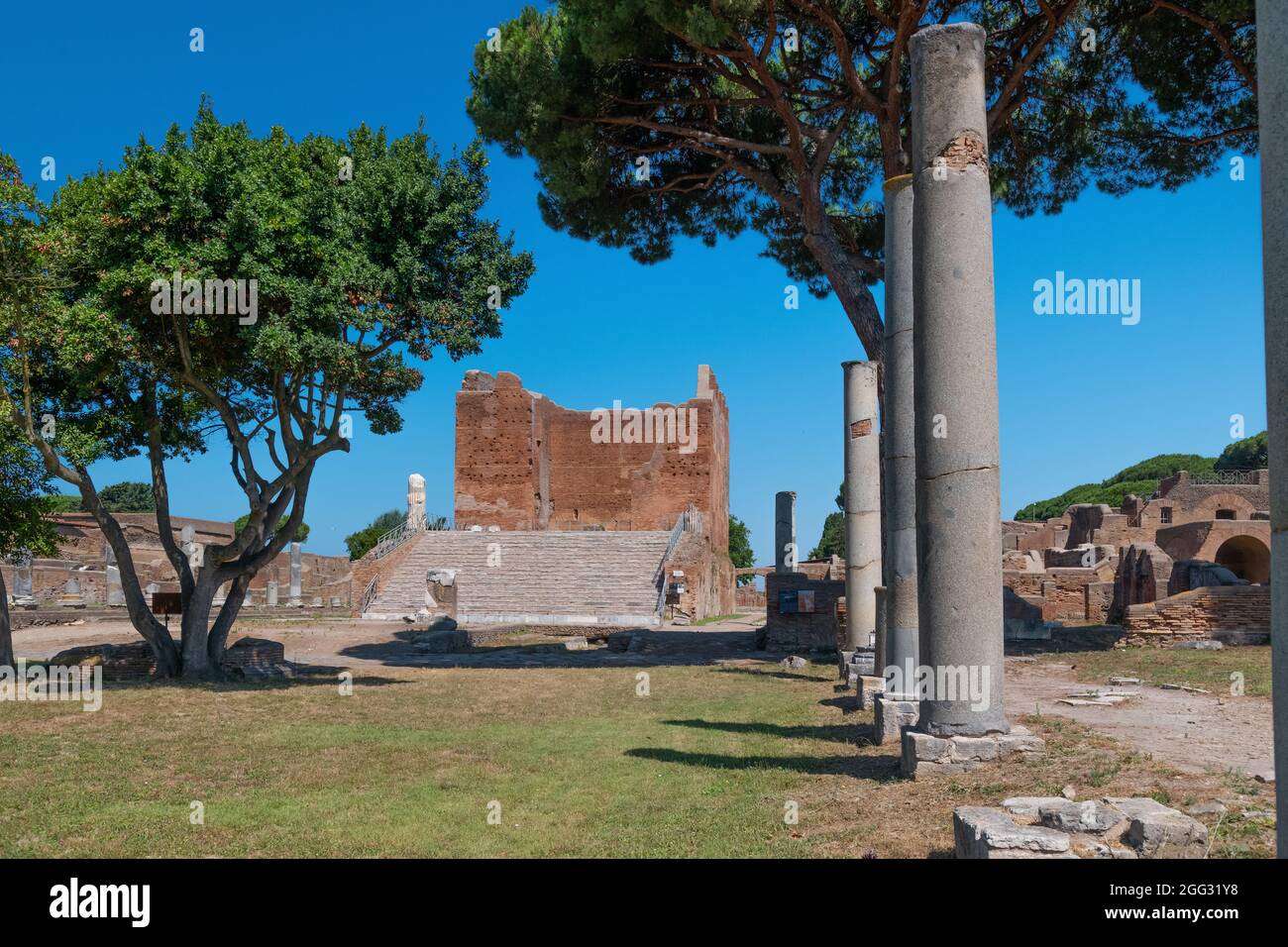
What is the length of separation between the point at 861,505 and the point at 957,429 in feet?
24.9

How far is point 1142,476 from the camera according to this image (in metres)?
71.2

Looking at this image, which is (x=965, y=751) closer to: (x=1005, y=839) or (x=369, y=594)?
(x=1005, y=839)

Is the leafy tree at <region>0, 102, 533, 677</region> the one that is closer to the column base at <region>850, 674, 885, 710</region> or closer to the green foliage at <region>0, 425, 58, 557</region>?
the green foliage at <region>0, 425, 58, 557</region>

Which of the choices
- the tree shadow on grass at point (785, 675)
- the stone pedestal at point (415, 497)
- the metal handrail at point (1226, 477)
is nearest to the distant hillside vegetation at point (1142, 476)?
the metal handrail at point (1226, 477)

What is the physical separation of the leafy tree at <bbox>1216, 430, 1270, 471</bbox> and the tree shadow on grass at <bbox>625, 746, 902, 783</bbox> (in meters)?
59.2

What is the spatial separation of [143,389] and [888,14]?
12.0 metres

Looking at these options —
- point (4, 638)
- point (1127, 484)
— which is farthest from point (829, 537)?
Answer: point (4, 638)

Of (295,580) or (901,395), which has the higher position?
(901,395)

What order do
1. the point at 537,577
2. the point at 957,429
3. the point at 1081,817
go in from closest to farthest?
1. the point at 1081,817
2. the point at 957,429
3. the point at 537,577

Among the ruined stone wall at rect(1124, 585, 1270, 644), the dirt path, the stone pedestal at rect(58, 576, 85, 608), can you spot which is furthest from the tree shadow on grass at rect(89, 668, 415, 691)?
the stone pedestal at rect(58, 576, 85, 608)

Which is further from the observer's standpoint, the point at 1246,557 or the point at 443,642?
the point at 1246,557

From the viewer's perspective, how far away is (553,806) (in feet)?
19.8
